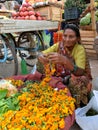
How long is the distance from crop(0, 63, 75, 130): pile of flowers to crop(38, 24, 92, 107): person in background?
375 mm

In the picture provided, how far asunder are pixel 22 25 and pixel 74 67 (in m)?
1.90

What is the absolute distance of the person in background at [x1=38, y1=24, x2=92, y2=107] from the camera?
2775mm

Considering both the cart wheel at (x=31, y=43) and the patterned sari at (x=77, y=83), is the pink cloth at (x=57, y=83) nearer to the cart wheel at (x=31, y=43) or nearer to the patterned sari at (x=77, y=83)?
the patterned sari at (x=77, y=83)

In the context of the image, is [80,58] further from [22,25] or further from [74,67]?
[22,25]

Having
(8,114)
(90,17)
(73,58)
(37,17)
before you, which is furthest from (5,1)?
(8,114)

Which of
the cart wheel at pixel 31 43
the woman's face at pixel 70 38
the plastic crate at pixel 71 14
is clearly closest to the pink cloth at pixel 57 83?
the woman's face at pixel 70 38

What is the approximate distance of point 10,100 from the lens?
2.19 meters

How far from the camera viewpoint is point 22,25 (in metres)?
4.30

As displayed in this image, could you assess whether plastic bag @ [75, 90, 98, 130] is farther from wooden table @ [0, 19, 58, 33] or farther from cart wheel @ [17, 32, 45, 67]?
cart wheel @ [17, 32, 45, 67]

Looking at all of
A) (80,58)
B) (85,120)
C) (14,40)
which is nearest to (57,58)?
(80,58)

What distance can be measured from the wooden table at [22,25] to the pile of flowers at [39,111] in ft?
5.32

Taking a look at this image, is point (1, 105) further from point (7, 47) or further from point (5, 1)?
point (5, 1)

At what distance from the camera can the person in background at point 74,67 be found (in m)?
2.78

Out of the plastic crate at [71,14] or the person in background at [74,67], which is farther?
the plastic crate at [71,14]
